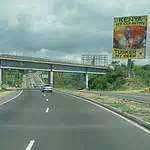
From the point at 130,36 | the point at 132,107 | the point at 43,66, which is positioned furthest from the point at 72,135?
the point at 43,66

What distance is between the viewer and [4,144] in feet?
43.6

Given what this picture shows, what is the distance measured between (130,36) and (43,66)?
2781 inches

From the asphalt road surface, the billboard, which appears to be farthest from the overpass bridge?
the asphalt road surface

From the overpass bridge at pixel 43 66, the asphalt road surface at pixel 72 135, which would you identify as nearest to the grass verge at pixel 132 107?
the asphalt road surface at pixel 72 135

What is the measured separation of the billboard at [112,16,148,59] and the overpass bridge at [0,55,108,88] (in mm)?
51982

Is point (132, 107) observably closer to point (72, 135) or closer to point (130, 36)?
point (72, 135)

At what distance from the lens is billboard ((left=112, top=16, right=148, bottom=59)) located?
184 ft

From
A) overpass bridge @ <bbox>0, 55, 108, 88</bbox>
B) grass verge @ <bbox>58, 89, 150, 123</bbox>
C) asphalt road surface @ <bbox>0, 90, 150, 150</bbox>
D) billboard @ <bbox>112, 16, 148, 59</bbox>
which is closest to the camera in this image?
asphalt road surface @ <bbox>0, 90, 150, 150</bbox>

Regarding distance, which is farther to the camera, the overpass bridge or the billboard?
the overpass bridge

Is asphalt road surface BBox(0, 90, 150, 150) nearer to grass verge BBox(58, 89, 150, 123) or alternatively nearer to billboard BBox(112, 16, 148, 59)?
grass verge BBox(58, 89, 150, 123)

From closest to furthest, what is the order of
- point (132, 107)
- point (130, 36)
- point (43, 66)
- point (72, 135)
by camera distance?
point (72, 135)
point (132, 107)
point (130, 36)
point (43, 66)

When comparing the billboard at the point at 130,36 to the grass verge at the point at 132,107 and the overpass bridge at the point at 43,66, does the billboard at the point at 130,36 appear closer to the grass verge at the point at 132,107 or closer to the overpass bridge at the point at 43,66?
the grass verge at the point at 132,107

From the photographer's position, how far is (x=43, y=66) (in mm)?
125625

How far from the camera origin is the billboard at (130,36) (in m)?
56.0
